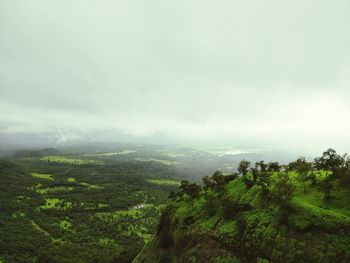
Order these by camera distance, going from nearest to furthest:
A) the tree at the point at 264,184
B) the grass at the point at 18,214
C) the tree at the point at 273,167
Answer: the tree at the point at 264,184, the tree at the point at 273,167, the grass at the point at 18,214

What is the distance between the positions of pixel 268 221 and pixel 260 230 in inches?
74.7

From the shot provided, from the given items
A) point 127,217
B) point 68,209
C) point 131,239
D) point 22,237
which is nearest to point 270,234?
point 131,239

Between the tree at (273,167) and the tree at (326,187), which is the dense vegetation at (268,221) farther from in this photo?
the tree at (273,167)

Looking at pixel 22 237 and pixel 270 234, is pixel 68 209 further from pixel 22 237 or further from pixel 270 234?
pixel 270 234

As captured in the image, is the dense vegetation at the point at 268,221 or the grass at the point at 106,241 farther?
the grass at the point at 106,241

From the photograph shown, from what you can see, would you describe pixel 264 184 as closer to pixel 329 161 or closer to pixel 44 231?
pixel 329 161

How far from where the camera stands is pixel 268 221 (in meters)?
39.1

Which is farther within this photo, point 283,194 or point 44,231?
point 44,231

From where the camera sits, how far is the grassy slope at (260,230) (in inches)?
1254

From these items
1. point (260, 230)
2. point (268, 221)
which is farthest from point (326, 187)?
point (260, 230)

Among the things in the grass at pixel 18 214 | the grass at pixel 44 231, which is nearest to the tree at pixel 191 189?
the grass at pixel 44 231

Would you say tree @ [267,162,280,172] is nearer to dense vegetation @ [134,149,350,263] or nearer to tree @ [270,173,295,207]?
dense vegetation @ [134,149,350,263]

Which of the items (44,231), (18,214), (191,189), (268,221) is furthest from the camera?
(18,214)

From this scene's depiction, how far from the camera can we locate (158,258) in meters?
55.6
